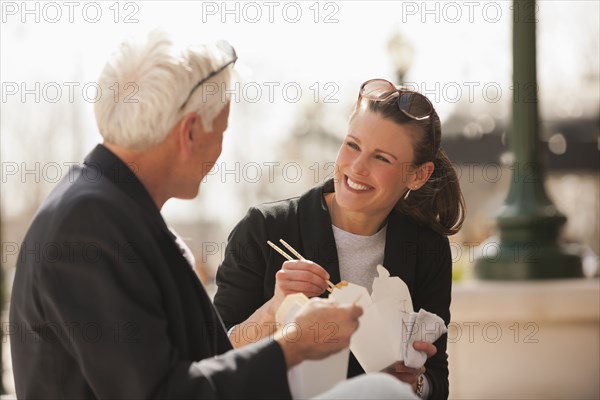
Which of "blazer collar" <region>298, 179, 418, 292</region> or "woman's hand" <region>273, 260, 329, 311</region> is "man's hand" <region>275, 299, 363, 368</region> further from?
"blazer collar" <region>298, 179, 418, 292</region>

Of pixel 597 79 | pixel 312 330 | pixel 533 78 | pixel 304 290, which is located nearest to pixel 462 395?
pixel 533 78

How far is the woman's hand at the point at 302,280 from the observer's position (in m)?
2.97

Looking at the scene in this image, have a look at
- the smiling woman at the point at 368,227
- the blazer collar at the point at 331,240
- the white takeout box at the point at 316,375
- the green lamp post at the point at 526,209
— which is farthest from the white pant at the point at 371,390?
the green lamp post at the point at 526,209

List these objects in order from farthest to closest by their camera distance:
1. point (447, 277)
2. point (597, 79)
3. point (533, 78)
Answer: point (597, 79) < point (533, 78) < point (447, 277)

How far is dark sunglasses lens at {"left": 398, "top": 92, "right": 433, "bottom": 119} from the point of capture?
355 centimetres

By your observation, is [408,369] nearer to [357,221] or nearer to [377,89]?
[357,221]

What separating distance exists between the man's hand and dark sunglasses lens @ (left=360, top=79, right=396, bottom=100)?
1.30m

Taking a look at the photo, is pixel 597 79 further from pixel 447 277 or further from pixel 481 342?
pixel 447 277

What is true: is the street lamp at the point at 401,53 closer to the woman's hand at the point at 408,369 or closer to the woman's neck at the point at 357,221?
the woman's neck at the point at 357,221

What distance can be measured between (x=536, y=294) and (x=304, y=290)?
3.92m

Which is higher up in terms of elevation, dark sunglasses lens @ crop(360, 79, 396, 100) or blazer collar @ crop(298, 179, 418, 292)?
dark sunglasses lens @ crop(360, 79, 396, 100)

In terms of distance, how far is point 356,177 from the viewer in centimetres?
346

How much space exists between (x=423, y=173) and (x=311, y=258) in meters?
0.56

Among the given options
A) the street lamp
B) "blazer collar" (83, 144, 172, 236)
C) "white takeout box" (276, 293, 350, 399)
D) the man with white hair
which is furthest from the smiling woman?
the street lamp
